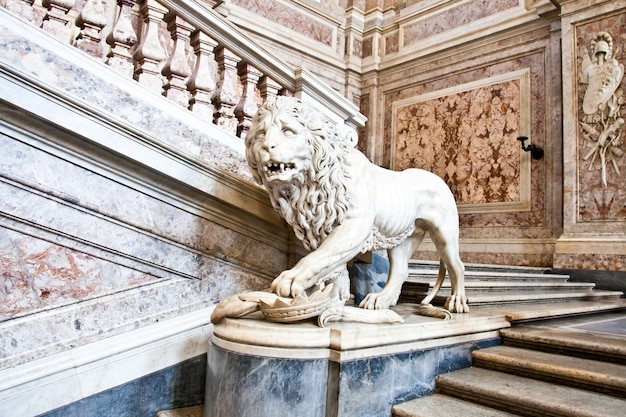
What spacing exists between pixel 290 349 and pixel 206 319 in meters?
0.81

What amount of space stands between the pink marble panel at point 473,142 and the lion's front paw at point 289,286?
4458mm

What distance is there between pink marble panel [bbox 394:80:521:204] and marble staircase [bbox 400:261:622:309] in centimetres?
130

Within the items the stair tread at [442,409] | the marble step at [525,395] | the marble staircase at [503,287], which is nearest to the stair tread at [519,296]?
the marble staircase at [503,287]

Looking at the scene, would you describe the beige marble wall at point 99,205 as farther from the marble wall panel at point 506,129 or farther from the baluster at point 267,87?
the marble wall panel at point 506,129

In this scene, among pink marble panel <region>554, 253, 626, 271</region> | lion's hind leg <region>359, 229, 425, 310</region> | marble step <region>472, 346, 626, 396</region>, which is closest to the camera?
marble step <region>472, 346, 626, 396</region>

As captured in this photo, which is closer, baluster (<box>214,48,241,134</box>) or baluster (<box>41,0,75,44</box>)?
baluster (<box>41,0,75,44</box>)

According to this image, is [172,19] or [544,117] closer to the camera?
[172,19]

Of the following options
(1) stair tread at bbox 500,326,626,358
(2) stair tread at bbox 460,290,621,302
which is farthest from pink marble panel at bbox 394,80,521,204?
(1) stair tread at bbox 500,326,626,358

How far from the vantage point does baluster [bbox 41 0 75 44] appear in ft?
6.95

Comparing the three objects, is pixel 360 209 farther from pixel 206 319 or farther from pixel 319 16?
pixel 319 16

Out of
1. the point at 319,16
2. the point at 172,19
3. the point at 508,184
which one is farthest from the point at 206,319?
the point at 319,16

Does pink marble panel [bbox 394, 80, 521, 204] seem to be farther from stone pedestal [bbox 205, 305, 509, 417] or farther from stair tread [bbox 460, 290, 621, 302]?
stone pedestal [bbox 205, 305, 509, 417]

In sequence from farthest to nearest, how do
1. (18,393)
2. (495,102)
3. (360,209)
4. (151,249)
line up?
1. (495,102)
2. (151,249)
3. (360,209)
4. (18,393)

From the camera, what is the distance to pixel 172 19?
253cm
